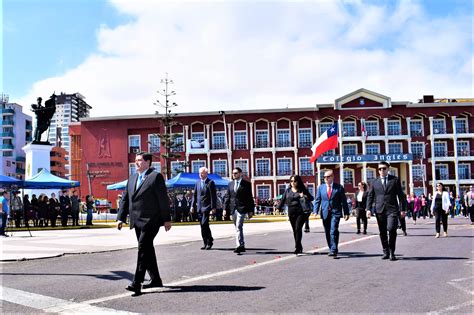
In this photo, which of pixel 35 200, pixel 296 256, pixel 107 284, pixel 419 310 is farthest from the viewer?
pixel 35 200

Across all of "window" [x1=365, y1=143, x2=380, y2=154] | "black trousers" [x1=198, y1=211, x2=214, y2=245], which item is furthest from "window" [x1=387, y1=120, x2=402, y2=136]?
"black trousers" [x1=198, y1=211, x2=214, y2=245]

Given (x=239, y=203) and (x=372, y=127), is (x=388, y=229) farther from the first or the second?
(x=372, y=127)

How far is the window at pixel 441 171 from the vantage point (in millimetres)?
63000

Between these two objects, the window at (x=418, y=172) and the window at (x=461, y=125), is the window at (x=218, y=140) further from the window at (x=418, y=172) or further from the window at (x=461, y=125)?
the window at (x=461, y=125)

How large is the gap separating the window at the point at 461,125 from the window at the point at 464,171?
13.5 ft

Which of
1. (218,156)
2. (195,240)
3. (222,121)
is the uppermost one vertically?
(222,121)

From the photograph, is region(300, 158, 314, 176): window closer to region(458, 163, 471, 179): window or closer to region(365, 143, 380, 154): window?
region(365, 143, 380, 154): window

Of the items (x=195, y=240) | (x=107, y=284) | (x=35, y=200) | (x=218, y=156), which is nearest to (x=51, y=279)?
(x=107, y=284)

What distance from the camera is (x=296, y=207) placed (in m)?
11.4

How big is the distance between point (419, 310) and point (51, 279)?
539 cm

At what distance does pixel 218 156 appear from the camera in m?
64.6

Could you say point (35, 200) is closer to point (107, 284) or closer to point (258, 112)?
point (107, 284)

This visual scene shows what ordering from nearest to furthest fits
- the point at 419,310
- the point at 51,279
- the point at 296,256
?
the point at 419,310, the point at 51,279, the point at 296,256

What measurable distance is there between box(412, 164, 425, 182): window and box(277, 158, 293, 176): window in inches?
577
